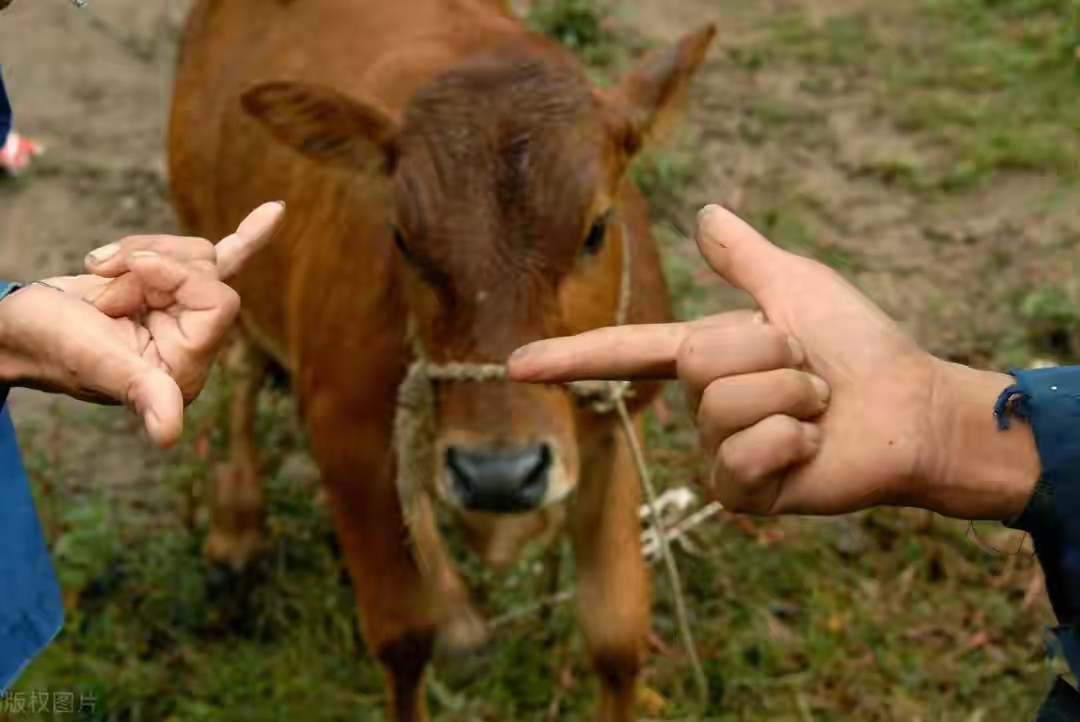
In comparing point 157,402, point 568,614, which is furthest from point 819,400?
point 568,614

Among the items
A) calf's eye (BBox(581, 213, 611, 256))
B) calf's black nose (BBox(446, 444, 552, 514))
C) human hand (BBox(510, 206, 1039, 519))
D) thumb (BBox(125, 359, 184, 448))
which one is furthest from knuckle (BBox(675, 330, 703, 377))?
calf's eye (BBox(581, 213, 611, 256))

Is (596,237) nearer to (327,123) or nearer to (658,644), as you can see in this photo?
(327,123)

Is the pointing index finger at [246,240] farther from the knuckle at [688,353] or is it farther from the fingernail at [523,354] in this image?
the knuckle at [688,353]

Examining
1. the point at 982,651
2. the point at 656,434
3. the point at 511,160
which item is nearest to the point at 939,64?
the point at 656,434

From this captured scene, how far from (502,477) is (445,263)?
0.44m

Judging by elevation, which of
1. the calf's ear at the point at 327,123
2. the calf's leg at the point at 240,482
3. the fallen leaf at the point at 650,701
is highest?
the calf's ear at the point at 327,123

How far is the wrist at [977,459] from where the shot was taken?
1.61 m

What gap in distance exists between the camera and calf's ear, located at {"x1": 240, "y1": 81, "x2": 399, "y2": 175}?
9.62 ft

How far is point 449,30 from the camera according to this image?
3549 mm

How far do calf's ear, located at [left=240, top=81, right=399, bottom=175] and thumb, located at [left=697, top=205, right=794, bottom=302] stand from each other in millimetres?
1318

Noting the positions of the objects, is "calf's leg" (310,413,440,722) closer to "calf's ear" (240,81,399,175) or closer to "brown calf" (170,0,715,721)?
"brown calf" (170,0,715,721)

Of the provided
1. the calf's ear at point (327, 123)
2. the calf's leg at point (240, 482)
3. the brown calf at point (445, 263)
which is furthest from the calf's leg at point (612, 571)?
the calf's leg at point (240, 482)

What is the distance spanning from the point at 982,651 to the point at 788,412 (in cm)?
244

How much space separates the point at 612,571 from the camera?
131 inches
